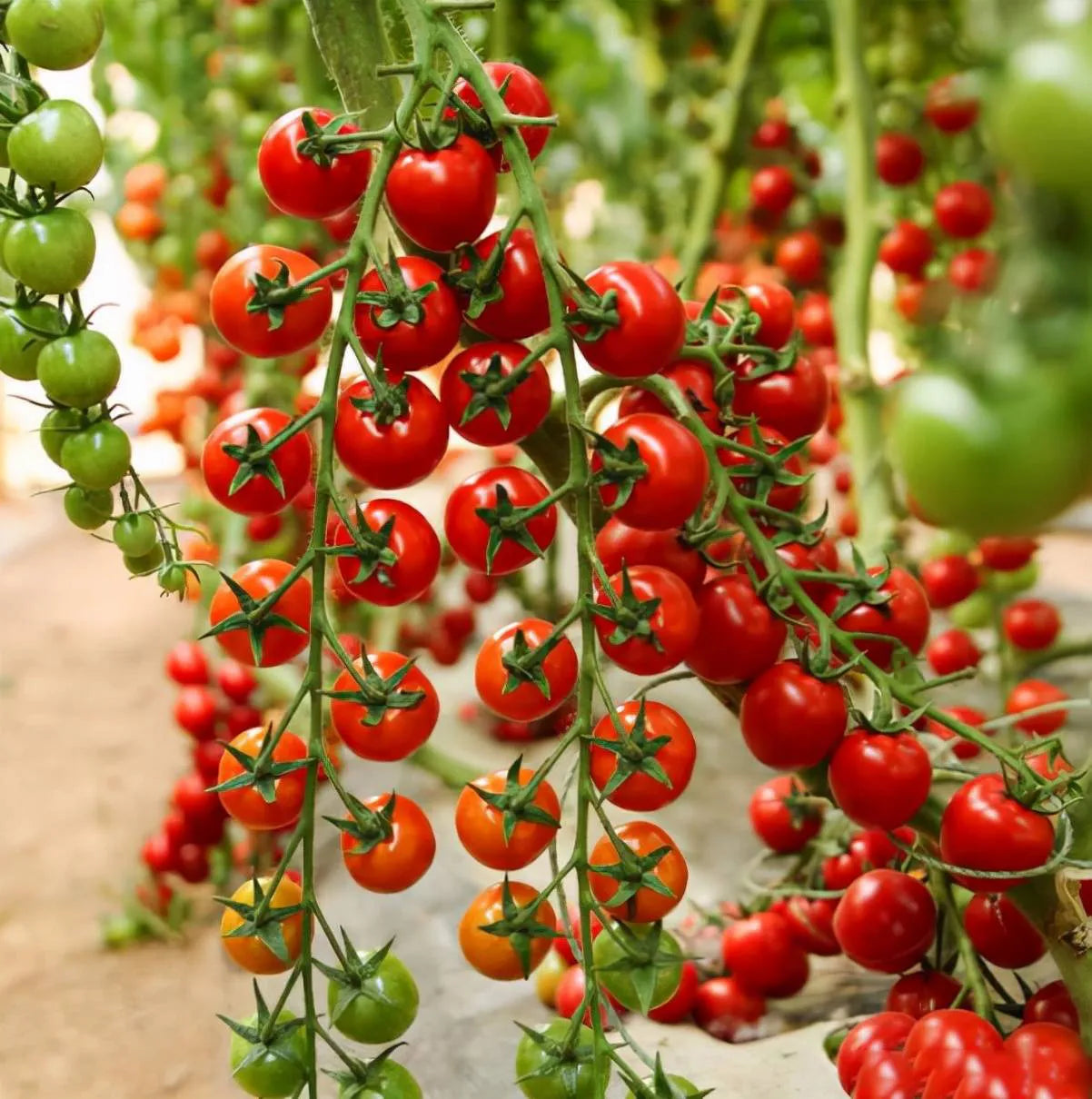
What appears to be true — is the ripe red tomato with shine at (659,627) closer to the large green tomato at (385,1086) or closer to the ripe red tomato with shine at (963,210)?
the large green tomato at (385,1086)

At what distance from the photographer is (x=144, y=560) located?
478 millimetres

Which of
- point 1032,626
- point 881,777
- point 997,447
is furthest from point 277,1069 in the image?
point 1032,626

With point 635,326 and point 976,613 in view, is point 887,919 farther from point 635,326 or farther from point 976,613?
point 976,613

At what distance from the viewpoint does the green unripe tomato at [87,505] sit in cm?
47

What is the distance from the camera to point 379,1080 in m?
0.46

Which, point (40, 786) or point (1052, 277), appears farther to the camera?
point (40, 786)

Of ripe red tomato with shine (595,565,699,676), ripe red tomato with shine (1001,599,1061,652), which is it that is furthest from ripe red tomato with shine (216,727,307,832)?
ripe red tomato with shine (1001,599,1061,652)

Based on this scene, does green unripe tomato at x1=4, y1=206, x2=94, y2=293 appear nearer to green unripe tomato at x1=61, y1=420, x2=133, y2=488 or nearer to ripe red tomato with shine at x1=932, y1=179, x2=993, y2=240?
green unripe tomato at x1=61, y1=420, x2=133, y2=488

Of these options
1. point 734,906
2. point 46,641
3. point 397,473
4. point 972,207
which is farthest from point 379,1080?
point 46,641

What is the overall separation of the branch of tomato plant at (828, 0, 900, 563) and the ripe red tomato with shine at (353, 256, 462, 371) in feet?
1.90

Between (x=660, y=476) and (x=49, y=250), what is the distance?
0.23 m

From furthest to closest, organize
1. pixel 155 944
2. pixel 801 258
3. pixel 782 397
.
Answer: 1. pixel 801 258
2. pixel 155 944
3. pixel 782 397

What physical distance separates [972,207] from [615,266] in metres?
0.71

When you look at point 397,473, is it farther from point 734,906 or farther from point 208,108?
point 208,108
